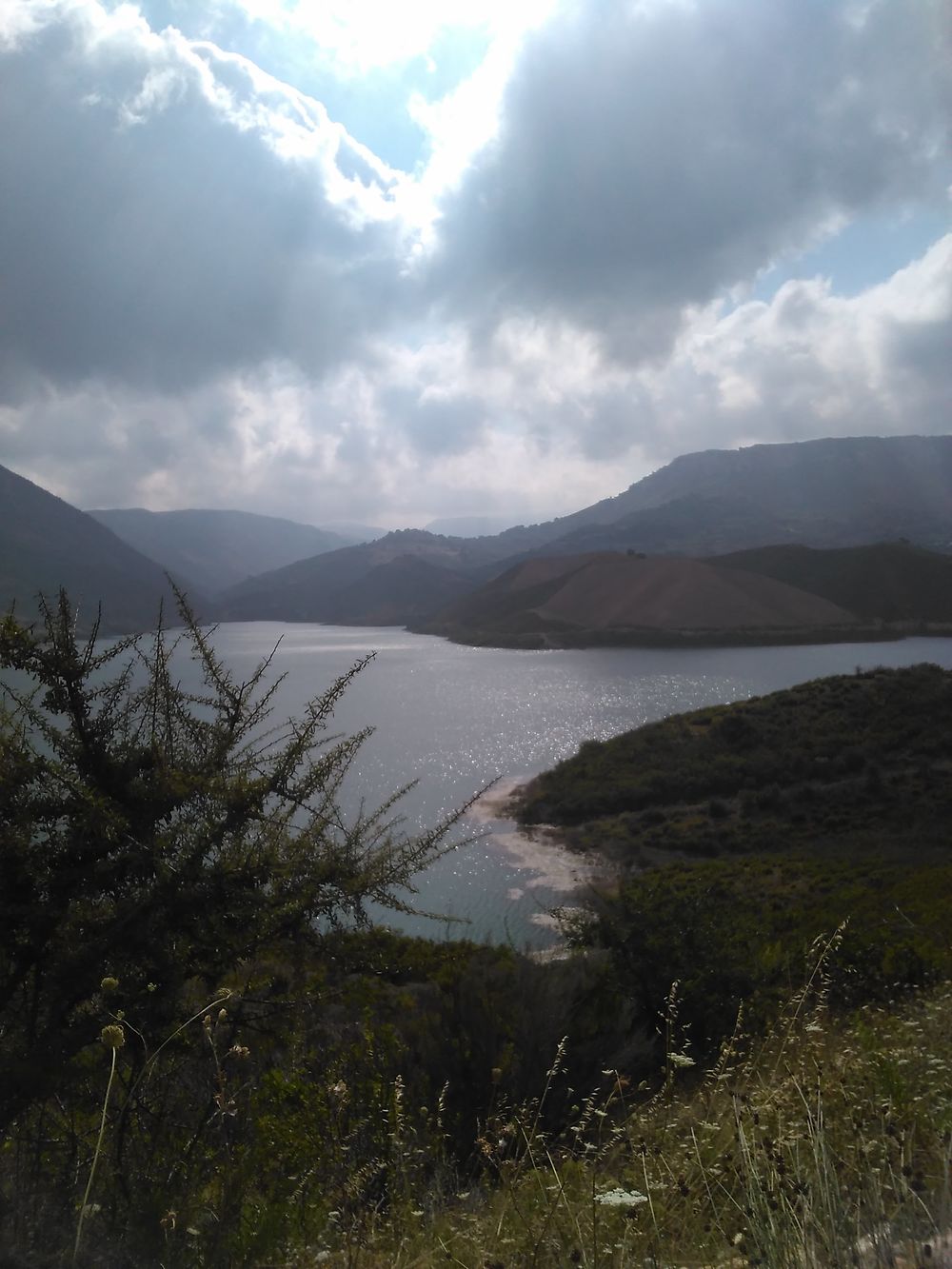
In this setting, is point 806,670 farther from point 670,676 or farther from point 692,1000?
point 692,1000

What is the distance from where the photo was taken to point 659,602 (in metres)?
70.3

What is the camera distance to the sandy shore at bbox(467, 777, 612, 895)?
17.7m

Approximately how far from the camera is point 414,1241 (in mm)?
1995

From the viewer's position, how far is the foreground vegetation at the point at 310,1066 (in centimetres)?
182

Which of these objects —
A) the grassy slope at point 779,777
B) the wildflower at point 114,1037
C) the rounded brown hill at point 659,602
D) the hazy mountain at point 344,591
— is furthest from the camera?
the hazy mountain at point 344,591

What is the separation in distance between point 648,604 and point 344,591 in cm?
6904

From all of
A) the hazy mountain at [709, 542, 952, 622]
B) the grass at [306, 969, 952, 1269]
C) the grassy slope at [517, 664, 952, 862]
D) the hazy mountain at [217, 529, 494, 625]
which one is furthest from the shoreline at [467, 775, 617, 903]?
the hazy mountain at [217, 529, 494, 625]

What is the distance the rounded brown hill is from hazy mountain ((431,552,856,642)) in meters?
0.08

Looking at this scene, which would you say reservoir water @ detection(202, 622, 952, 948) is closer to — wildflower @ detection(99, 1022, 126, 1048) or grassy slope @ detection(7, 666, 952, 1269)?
grassy slope @ detection(7, 666, 952, 1269)

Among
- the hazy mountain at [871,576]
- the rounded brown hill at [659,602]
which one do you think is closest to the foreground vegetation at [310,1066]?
the rounded brown hill at [659,602]

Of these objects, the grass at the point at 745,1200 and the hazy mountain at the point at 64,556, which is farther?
the hazy mountain at the point at 64,556

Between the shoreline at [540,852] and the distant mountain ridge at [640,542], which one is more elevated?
the distant mountain ridge at [640,542]

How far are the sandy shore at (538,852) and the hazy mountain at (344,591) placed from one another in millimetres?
78650

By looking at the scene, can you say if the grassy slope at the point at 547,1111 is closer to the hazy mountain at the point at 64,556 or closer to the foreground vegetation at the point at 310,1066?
the foreground vegetation at the point at 310,1066
